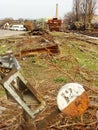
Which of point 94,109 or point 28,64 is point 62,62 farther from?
point 94,109

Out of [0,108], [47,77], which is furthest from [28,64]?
[0,108]

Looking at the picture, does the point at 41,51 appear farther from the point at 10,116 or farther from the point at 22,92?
the point at 22,92

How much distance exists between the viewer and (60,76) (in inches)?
293

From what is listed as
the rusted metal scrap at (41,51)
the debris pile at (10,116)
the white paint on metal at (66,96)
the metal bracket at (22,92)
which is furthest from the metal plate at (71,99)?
the rusted metal scrap at (41,51)

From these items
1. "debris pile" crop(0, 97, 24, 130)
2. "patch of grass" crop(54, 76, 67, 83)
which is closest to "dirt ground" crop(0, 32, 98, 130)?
"patch of grass" crop(54, 76, 67, 83)

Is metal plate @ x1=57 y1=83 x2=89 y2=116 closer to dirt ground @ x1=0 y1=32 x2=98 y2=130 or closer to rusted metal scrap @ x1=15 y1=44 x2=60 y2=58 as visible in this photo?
dirt ground @ x1=0 y1=32 x2=98 y2=130

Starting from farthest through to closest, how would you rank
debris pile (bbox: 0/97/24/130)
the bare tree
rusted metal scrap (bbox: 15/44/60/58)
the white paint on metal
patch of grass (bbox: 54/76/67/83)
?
the bare tree < rusted metal scrap (bbox: 15/44/60/58) < patch of grass (bbox: 54/76/67/83) < debris pile (bbox: 0/97/24/130) < the white paint on metal

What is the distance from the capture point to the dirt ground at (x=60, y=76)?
3709 millimetres

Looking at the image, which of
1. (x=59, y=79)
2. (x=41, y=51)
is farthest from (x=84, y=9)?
(x=59, y=79)

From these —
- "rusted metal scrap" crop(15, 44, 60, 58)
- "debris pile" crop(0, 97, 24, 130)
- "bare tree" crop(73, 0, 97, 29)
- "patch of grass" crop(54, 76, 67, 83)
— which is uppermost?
"debris pile" crop(0, 97, 24, 130)

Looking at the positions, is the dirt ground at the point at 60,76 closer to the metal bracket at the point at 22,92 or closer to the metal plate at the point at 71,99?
the metal bracket at the point at 22,92

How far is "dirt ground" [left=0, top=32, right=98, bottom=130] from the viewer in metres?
3.71

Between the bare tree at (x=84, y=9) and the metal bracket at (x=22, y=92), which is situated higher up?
the metal bracket at (x=22, y=92)

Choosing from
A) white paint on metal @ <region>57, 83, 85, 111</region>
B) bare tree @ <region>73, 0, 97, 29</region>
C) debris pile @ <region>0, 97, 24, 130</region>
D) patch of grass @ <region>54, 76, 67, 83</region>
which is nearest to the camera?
white paint on metal @ <region>57, 83, 85, 111</region>
